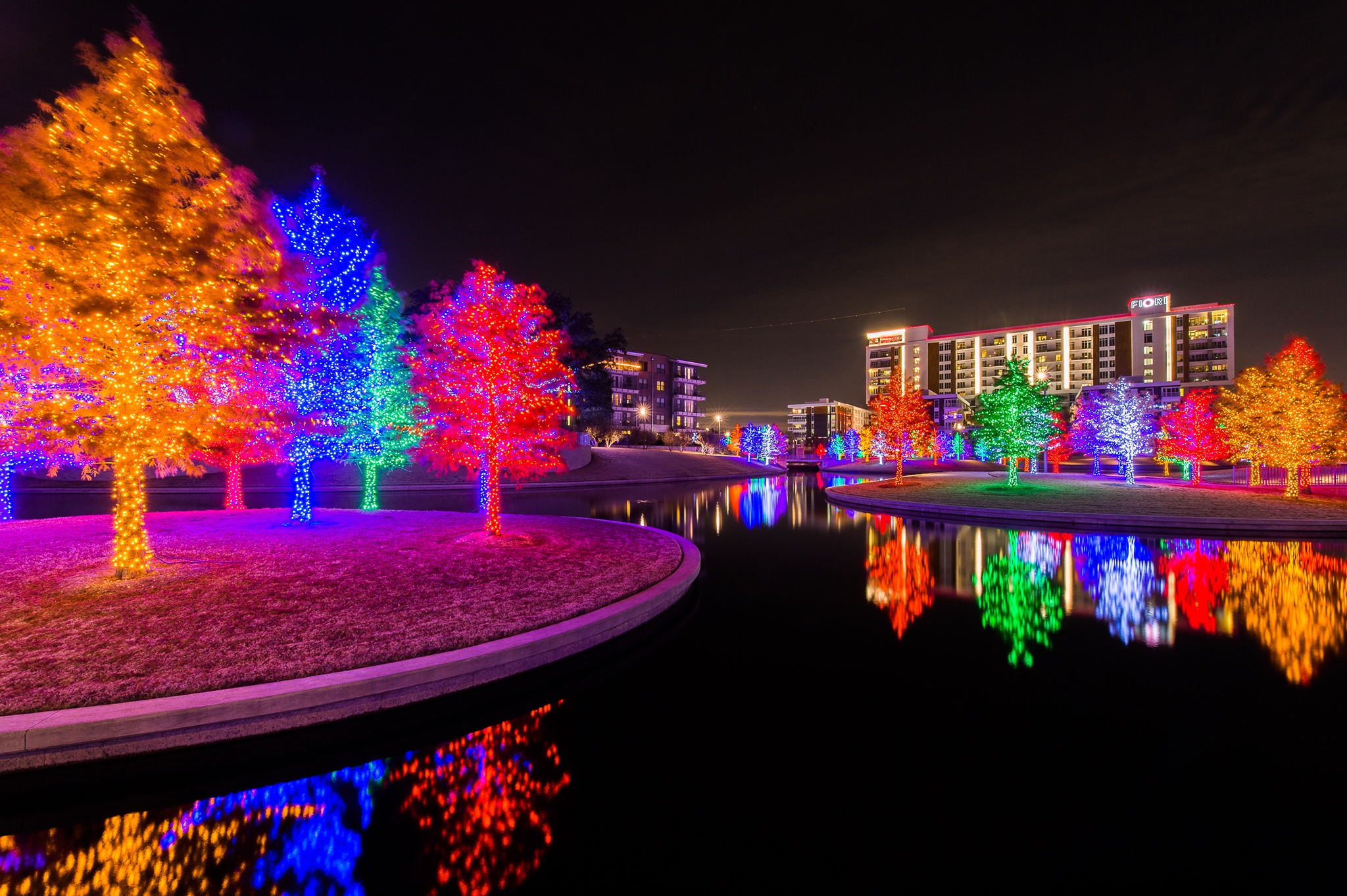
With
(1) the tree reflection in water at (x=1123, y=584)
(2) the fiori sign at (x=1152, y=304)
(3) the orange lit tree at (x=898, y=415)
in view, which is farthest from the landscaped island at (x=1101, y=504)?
(2) the fiori sign at (x=1152, y=304)

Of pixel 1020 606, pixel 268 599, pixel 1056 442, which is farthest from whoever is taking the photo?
pixel 1056 442

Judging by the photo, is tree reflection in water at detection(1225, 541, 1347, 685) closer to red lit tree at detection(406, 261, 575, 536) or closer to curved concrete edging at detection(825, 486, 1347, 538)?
curved concrete edging at detection(825, 486, 1347, 538)

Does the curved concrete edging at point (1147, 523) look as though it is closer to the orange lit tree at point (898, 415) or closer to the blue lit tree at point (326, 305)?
the orange lit tree at point (898, 415)

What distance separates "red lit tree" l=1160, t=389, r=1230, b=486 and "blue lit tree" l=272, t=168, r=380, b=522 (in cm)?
4639

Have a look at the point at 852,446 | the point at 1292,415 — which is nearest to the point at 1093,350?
the point at 852,446

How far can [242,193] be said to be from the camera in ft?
34.6

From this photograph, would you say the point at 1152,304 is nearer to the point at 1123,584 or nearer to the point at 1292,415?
the point at 1292,415

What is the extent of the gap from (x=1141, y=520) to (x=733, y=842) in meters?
21.4

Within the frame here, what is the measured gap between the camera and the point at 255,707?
4.98 meters

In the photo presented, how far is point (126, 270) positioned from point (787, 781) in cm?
1197

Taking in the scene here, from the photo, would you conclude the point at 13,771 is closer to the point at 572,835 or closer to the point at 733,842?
the point at 572,835

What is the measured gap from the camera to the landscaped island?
1839cm

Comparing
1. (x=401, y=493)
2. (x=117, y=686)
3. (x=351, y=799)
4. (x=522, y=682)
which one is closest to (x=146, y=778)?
(x=117, y=686)

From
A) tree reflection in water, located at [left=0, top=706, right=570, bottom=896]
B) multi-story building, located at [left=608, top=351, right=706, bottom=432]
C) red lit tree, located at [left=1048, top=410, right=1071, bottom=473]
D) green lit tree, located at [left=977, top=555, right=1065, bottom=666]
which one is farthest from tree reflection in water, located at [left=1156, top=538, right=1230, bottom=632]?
multi-story building, located at [left=608, top=351, right=706, bottom=432]
